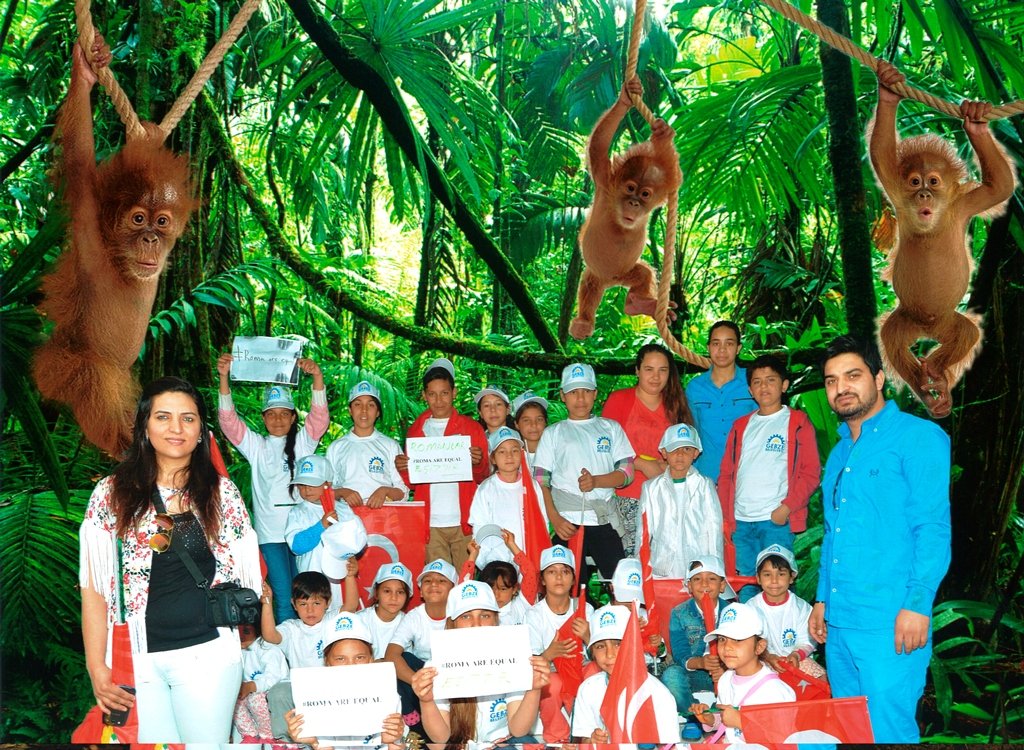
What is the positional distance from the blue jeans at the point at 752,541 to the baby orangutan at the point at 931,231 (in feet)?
3.08

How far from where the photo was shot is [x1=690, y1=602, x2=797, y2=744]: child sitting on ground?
3.33 meters

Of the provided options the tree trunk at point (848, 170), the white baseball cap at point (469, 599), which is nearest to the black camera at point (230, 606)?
the white baseball cap at point (469, 599)

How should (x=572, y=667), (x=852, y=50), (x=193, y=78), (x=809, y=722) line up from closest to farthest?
(x=809, y=722), (x=852, y=50), (x=193, y=78), (x=572, y=667)

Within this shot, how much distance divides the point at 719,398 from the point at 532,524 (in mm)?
1121

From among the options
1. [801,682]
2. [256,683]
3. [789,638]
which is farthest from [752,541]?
[256,683]

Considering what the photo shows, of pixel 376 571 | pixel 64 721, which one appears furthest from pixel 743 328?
pixel 64 721

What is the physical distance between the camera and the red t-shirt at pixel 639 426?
4742mm

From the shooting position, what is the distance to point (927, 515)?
Answer: 3156mm

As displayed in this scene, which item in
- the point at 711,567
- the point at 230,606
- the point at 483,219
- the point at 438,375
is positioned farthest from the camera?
the point at 483,219

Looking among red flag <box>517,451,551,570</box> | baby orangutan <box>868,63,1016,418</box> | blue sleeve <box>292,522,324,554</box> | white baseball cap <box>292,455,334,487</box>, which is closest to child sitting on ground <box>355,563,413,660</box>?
blue sleeve <box>292,522,324,554</box>

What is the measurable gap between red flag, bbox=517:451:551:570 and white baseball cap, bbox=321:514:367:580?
2.41ft

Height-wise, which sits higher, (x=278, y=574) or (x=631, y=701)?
(x=278, y=574)

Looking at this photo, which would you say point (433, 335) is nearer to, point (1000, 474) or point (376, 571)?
point (376, 571)

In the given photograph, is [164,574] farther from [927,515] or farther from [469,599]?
[927,515]
